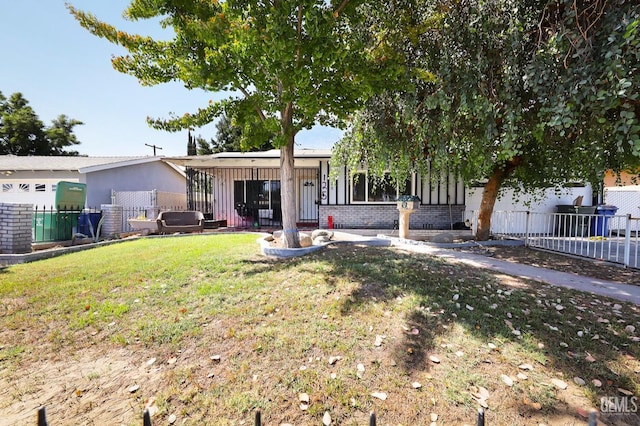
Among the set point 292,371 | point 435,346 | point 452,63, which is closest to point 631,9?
point 452,63

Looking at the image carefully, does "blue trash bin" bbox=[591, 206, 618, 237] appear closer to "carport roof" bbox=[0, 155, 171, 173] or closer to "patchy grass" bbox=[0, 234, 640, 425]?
"patchy grass" bbox=[0, 234, 640, 425]

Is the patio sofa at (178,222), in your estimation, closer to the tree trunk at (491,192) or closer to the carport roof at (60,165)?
the carport roof at (60,165)

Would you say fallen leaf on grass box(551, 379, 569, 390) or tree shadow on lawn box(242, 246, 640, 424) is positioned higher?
tree shadow on lawn box(242, 246, 640, 424)

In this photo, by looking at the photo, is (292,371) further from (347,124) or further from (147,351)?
(347,124)

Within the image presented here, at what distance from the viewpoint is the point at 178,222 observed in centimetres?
1065

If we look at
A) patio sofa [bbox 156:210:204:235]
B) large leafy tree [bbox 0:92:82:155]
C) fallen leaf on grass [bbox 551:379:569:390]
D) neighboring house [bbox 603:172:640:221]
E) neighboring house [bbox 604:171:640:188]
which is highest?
large leafy tree [bbox 0:92:82:155]

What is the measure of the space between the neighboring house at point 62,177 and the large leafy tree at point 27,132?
13907 millimetres

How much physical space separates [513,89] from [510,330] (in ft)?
→ 11.4

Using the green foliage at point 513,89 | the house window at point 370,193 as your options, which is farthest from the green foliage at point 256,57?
the house window at point 370,193

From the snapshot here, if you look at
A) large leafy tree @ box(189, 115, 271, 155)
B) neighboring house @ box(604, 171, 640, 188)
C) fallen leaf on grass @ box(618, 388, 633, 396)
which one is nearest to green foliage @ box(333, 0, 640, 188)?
neighboring house @ box(604, 171, 640, 188)

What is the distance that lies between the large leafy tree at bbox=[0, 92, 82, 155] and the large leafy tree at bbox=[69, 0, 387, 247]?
29.8 metres

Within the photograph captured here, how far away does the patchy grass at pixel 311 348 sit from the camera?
2.06 meters

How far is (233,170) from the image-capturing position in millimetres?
14422

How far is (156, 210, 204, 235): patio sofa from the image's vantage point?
9.86 metres
